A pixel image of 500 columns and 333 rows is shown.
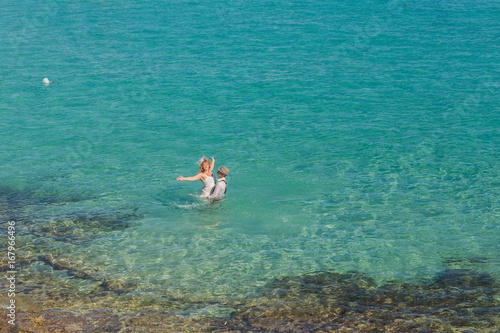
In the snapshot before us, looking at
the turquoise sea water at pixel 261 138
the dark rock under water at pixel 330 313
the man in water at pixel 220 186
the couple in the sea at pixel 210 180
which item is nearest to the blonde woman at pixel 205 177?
the couple in the sea at pixel 210 180

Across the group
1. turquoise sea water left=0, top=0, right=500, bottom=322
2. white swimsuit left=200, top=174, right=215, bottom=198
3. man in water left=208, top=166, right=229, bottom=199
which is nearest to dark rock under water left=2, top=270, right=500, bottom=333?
turquoise sea water left=0, top=0, right=500, bottom=322

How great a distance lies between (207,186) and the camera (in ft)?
47.3

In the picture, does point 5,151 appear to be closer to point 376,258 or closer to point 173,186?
point 173,186

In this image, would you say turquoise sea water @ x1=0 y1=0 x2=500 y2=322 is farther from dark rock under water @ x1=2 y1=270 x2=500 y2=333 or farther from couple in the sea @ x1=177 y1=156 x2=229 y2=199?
dark rock under water @ x1=2 y1=270 x2=500 y2=333

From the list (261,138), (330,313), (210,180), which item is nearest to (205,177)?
(210,180)

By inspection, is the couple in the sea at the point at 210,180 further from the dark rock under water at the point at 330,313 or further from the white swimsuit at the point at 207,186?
the dark rock under water at the point at 330,313

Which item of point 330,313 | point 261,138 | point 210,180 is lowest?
point 330,313

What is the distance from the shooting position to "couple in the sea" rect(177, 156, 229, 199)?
14203mm

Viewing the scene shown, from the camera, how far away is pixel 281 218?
44.4ft

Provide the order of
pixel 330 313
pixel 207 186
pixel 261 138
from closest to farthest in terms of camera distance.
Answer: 1. pixel 330 313
2. pixel 207 186
3. pixel 261 138

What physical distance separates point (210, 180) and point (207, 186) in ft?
0.73

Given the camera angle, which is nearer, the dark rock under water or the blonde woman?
the dark rock under water

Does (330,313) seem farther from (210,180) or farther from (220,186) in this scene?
(210,180)

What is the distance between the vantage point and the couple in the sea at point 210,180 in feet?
46.6
